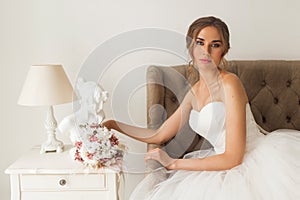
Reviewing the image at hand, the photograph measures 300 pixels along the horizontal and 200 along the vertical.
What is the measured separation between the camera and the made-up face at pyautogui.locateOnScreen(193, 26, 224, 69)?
1646 millimetres

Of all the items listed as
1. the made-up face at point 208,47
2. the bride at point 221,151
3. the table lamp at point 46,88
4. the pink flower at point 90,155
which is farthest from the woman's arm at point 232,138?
the table lamp at point 46,88

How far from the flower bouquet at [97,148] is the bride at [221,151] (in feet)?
0.40

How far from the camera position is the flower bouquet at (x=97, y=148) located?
165cm

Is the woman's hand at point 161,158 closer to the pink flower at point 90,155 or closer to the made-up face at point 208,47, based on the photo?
the pink flower at point 90,155

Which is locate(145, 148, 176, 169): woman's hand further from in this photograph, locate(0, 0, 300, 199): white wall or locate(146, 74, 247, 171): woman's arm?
locate(0, 0, 300, 199): white wall

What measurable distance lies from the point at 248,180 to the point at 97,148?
61 cm

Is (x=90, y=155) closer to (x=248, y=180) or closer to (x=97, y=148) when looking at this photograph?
(x=97, y=148)

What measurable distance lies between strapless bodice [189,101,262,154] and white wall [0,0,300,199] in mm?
550

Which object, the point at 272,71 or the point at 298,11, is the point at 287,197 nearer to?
the point at 272,71

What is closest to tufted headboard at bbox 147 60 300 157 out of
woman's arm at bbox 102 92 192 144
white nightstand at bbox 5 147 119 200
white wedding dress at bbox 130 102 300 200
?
woman's arm at bbox 102 92 192 144

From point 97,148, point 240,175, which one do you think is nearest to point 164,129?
point 97,148

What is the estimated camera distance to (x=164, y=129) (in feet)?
6.10

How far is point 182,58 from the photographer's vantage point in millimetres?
2160

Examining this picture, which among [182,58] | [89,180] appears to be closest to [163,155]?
[89,180]
